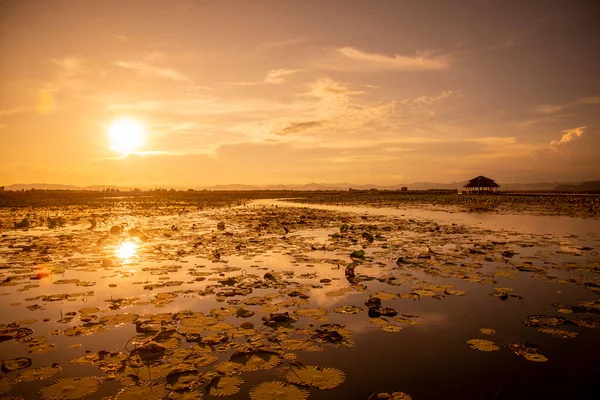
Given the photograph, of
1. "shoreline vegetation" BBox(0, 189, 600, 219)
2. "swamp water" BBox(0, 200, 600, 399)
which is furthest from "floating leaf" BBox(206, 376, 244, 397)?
"shoreline vegetation" BBox(0, 189, 600, 219)

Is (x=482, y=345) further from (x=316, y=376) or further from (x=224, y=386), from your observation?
(x=224, y=386)

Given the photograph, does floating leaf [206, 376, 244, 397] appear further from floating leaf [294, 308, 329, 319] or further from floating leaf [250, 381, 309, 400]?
floating leaf [294, 308, 329, 319]

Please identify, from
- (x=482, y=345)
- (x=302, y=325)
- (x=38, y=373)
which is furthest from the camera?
(x=302, y=325)

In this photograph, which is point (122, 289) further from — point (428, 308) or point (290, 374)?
point (428, 308)

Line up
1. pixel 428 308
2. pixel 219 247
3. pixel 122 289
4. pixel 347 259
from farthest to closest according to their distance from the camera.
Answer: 1. pixel 219 247
2. pixel 347 259
3. pixel 122 289
4. pixel 428 308

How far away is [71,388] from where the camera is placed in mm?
4035

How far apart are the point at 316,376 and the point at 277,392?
0.61m

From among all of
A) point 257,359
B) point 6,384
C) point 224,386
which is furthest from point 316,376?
point 6,384

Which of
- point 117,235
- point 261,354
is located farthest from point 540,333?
point 117,235

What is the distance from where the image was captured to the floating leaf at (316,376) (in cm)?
407

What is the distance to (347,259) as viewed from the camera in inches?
462

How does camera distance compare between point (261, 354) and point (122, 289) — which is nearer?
point (261, 354)

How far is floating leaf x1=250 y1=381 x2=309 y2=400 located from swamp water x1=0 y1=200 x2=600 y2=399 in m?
0.02

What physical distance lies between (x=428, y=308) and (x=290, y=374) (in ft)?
13.0
